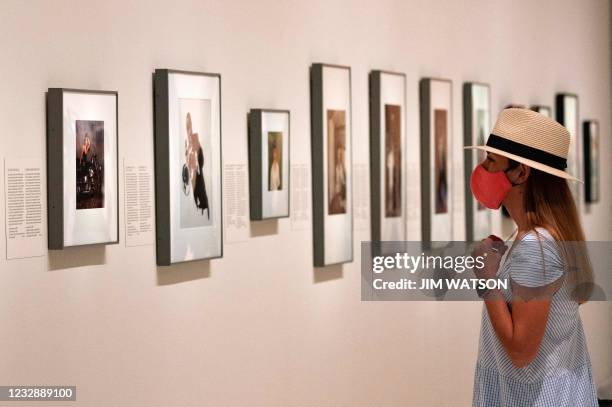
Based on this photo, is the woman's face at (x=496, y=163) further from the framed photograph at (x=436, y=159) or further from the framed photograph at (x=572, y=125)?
the framed photograph at (x=572, y=125)

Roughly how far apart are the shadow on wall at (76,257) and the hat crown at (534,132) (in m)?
2.80

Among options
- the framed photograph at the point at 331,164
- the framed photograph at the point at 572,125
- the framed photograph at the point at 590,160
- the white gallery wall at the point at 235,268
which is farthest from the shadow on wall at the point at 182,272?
the framed photograph at the point at 590,160

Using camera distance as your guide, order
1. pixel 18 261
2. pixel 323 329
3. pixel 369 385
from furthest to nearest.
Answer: pixel 369 385
pixel 323 329
pixel 18 261

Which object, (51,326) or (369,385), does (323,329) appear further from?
(51,326)

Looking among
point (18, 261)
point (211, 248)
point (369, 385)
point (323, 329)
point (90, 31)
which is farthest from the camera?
point (369, 385)

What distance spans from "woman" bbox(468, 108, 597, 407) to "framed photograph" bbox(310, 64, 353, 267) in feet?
12.2

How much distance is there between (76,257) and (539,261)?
3.06 metres

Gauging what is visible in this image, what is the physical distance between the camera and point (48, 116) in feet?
20.6

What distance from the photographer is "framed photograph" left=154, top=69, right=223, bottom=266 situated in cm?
721

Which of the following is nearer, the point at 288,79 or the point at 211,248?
the point at 211,248

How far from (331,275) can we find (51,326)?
11.7 feet

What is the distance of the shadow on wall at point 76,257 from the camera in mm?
6375

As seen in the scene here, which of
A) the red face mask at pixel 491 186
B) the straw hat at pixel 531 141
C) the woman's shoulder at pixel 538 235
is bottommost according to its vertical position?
the woman's shoulder at pixel 538 235

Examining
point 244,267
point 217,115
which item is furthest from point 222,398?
point 217,115
